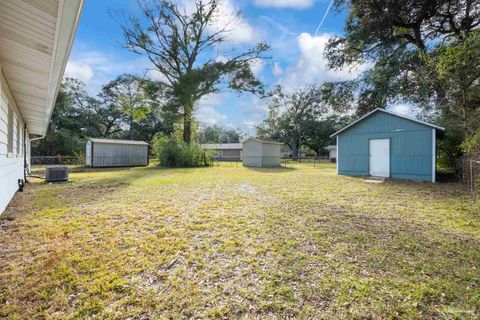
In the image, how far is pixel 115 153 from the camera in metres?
19.0

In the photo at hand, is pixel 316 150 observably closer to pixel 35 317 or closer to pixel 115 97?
pixel 115 97

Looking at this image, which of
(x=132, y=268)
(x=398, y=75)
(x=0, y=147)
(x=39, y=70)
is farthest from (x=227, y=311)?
(x=398, y=75)

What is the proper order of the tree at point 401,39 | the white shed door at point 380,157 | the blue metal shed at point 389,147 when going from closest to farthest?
the blue metal shed at point 389,147, the white shed door at point 380,157, the tree at point 401,39

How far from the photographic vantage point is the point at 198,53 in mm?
20766

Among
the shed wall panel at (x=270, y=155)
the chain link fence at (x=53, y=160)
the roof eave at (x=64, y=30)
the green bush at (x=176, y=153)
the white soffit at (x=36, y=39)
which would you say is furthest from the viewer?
the chain link fence at (x=53, y=160)

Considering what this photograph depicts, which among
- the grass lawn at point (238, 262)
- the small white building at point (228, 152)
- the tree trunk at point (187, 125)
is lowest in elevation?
the grass lawn at point (238, 262)

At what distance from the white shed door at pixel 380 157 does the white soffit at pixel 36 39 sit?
1182 cm

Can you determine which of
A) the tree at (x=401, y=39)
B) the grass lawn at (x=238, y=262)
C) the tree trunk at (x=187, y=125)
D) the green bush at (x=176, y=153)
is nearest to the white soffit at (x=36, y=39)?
the grass lawn at (x=238, y=262)

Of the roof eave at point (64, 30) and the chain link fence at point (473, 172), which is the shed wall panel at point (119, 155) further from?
the chain link fence at point (473, 172)

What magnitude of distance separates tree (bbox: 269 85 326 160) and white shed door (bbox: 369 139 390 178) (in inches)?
960

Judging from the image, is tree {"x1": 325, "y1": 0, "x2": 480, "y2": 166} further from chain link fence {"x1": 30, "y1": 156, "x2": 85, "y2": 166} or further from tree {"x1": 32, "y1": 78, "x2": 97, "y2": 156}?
tree {"x1": 32, "y1": 78, "x2": 97, "y2": 156}

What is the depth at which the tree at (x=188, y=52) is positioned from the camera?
1873 centimetres

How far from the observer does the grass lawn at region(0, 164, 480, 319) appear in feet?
6.40

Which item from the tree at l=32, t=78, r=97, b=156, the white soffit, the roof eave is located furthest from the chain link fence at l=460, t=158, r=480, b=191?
the tree at l=32, t=78, r=97, b=156
